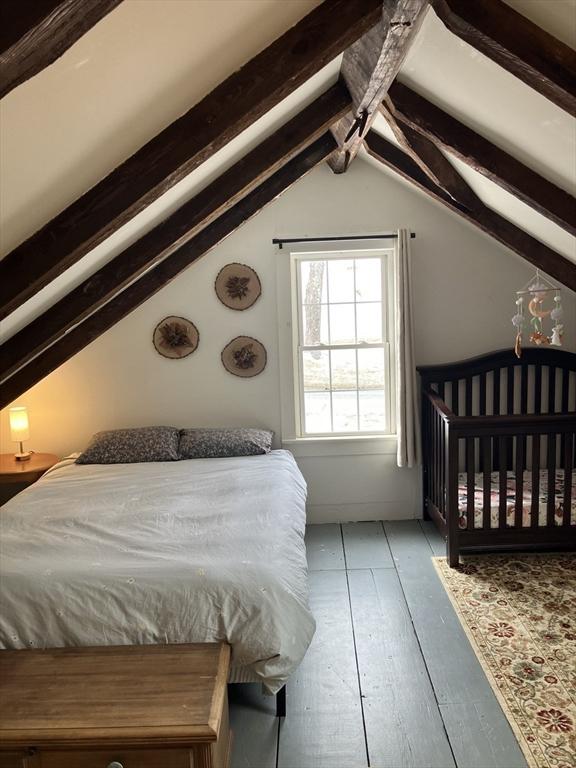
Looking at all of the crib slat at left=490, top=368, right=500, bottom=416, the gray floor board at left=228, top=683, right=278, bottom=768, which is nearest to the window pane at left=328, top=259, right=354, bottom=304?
the crib slat at left=490, top=368, right=500, bottom=416

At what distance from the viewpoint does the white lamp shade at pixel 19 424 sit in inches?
163

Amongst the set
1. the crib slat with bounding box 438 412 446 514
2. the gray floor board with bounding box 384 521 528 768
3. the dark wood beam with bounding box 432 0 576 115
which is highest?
the dark wood beam with bounding box 432 0 576 115

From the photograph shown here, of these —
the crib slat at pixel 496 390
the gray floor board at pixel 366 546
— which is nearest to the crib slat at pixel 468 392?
the crib slat at pixel 496 390

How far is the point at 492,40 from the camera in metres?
1.84

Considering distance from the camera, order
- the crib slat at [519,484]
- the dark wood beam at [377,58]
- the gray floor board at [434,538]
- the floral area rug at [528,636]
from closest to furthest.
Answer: the dark wood beam at [377,58], the floral area rug at [528,636], the crib slat at [519,484], the gray floor board at [434,538]

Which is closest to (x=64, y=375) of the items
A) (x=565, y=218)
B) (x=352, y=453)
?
(x=352, y=453)

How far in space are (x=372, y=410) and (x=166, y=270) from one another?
1828 millimetres

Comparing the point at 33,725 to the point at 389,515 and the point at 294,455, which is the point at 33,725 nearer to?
the point at 294,455

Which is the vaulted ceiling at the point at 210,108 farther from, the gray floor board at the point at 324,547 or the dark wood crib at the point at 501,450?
the gray floor board at the point at 324,547

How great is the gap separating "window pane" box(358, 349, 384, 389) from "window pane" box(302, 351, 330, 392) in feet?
0.82

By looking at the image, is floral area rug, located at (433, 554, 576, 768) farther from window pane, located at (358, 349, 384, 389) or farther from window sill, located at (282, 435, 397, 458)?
window pane, located at (358, 349, 384, 389)

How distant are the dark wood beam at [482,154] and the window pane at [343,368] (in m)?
1.95

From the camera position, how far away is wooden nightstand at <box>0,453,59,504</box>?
13.1ft

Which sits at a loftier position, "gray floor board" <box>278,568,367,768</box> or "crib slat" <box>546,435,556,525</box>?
"crib slat" <box>546,435,556,525</box>
